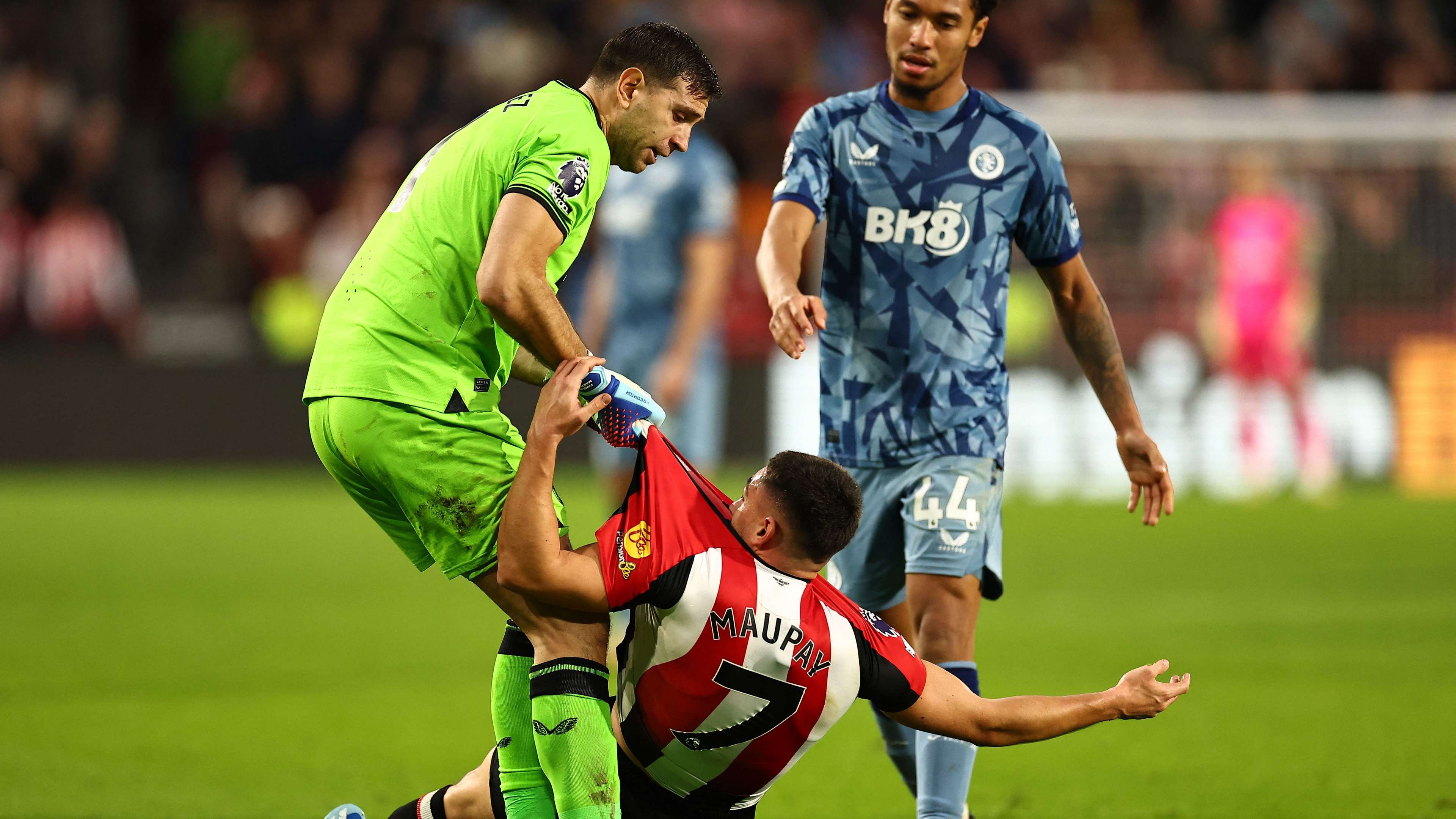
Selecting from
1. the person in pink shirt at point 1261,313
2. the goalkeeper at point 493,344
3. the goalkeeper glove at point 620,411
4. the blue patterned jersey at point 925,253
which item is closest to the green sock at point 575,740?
the goalkeeper at point 493,344

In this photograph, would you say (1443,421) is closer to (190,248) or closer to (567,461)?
(567,461)

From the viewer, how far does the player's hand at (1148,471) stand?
4.42m

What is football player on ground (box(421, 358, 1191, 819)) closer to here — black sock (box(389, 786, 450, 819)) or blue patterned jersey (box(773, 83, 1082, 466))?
black sock (box(389, 786, 450, 819))

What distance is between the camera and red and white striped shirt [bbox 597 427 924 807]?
349cm

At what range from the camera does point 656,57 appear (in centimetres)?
371

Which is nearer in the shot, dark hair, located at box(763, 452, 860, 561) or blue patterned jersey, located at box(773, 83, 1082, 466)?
dark hair, located at box(763, 452, 860, 561)

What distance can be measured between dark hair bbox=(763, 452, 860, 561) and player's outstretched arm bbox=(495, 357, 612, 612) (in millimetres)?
440

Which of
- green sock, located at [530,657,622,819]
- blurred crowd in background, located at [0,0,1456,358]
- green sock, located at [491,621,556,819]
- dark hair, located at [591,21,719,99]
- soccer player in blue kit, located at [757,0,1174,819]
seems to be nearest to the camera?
green sock, located at [530,657,622,819]

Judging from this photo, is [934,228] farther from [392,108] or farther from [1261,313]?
[392,108]

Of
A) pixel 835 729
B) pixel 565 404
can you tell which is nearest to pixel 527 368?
pixel 565 404

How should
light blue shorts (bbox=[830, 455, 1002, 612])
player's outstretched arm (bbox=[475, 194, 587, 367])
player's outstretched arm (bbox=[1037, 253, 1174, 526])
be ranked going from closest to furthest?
player's outstretched arm (bbox=[475, 194, 587, 367])
light blue shorts (bbox=[830, 455, 1002, 612])
player's outstretched arm (bbox=[1037, 253, 1174, 526])

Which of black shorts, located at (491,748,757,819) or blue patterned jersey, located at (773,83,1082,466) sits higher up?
blue patterned jersey, located at (773,83,1082,466)

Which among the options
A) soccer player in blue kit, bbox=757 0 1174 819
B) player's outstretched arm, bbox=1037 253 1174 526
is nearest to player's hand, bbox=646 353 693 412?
soccer player in blue kit, bbox=757 0 1174 819

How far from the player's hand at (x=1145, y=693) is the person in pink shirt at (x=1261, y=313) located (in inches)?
428
